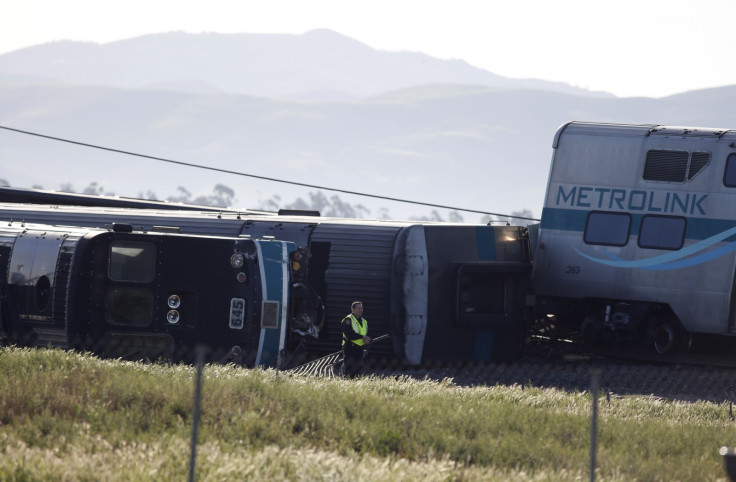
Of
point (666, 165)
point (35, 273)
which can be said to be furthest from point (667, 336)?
point (35, 273)

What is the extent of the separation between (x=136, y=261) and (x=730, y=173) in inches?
465

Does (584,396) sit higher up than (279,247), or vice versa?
(279,247)

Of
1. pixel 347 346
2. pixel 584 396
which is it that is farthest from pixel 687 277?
pixel 347 346

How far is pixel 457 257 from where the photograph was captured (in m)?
20.7

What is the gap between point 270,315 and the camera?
1766 centimetres

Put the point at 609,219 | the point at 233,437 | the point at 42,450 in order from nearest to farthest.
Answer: the point at 42,450 < the point at 233,437 < the point at 609,219

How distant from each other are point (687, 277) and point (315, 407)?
11.2 meters

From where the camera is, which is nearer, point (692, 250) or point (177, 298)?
point (177, 298)

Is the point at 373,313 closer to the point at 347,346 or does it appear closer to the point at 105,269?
the point at 347,346

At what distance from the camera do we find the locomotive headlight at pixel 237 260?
17609 millimetres

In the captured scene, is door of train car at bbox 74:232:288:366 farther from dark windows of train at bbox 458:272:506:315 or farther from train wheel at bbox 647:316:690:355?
train wheel at bbox 647:316:690:355

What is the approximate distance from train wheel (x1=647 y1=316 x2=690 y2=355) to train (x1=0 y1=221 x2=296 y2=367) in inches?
336

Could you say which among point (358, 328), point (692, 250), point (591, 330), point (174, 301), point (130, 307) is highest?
point (692, 250)

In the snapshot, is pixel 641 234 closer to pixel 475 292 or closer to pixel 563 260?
pixel 563 260
